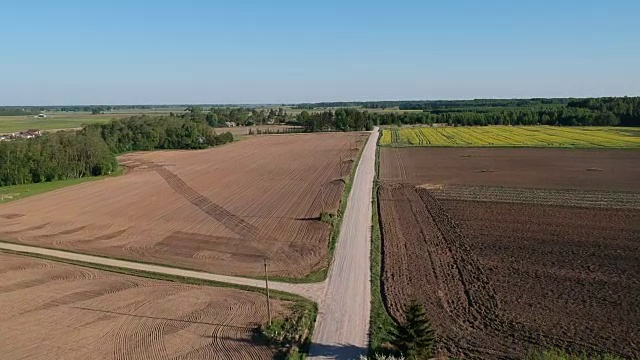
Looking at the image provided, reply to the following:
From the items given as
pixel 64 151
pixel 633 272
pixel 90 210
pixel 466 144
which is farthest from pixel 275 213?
pixel 466 144

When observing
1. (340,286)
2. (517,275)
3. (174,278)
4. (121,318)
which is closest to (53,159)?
(174,278)

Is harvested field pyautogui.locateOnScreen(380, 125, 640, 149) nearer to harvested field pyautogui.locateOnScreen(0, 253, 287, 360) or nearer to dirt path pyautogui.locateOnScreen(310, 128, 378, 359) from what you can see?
dirt path pyautogui.locateOnScreen(310, 128, 378, 359)

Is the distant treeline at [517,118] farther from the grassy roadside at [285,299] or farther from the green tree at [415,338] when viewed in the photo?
the green tree at [415,338]

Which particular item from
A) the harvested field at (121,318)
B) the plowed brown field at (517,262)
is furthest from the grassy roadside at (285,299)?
the plowed brown field at (517,262)

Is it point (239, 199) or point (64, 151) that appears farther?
point (64, 151)

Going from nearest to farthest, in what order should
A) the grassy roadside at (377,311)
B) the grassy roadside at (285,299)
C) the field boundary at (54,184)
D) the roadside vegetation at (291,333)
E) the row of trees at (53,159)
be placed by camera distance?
A: 1. the roadside vegetation at (291,333)
2. the grassy roadside at (377,311)
3. the grassy roadside at (285,299)
4. the field boundary at (54,184)
5. the row of trees at (53,159)

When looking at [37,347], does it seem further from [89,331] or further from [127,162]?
[127,162]
